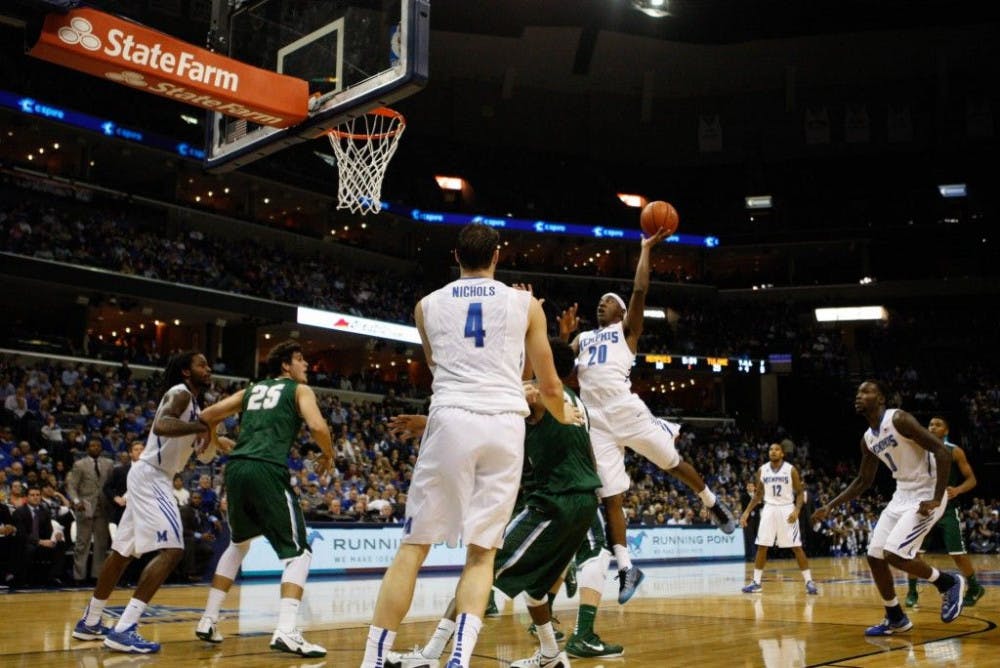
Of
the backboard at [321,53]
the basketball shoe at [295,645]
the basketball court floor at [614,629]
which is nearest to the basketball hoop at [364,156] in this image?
the backboard at [321,53]

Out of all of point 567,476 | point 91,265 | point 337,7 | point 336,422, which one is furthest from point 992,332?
point 567,476

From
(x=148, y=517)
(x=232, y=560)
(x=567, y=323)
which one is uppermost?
(x=567, y=323)

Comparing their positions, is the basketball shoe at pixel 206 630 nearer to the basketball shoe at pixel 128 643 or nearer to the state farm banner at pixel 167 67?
the basketball shoe at pixel 128 643

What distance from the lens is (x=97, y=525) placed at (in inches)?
471

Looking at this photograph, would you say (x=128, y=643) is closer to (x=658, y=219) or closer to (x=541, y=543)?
(x=541, y=543)

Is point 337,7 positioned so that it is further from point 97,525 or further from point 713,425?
point 713,425

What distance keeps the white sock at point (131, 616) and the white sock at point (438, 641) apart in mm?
2186

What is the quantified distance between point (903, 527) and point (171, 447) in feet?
18.0

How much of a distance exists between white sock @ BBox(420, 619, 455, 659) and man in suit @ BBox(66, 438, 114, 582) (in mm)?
7933

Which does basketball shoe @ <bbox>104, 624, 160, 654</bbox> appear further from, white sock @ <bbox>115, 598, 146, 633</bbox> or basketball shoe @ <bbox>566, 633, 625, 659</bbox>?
basketball shoe @ <bbox>566, 633, 625, 659</bbox>

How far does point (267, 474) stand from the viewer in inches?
245

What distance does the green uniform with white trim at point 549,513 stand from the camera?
16.0 ft

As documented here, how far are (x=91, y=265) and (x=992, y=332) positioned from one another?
108ft

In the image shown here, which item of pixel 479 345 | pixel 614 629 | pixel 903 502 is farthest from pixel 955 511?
pixel 479 345
